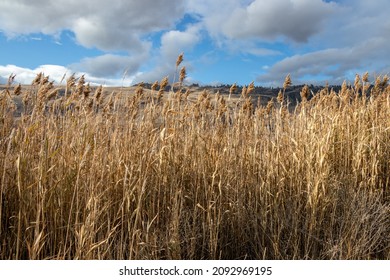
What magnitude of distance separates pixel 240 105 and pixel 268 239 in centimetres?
183

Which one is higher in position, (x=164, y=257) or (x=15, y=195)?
(x=15, y=195)

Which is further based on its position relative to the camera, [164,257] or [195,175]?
[195,175]

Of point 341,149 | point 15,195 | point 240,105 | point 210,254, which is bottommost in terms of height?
point 210,254

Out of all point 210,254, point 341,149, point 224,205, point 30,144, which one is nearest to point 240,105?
point 341,149

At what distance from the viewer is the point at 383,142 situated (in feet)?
13.7

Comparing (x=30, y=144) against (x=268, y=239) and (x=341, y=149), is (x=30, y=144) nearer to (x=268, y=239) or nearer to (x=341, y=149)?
(x=268, y=239)

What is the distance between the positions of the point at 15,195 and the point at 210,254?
156cm

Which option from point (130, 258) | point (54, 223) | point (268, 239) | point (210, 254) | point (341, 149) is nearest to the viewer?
point (130, 258)

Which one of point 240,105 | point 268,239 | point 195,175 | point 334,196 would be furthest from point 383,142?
point 195,175

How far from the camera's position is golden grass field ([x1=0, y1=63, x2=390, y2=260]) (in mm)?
2666

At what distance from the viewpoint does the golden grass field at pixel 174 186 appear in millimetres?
2666

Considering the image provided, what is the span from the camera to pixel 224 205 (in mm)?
3244

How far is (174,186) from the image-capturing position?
3.06 meters

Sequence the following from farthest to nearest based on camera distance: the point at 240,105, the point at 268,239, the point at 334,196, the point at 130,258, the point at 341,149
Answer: the point at 240,105 < the point at 341,149 < the point at 334,196 < the point at 268,239 < the point at 130,258
